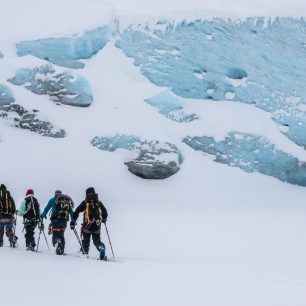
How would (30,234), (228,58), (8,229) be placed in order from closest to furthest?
(30,234) → (8,229) → (228,58)

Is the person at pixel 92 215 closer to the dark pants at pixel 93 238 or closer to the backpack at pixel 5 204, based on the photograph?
the dark pants at pixel 93 238

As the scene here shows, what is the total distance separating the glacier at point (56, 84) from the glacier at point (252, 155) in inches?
237

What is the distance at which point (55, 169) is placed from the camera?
22.5m

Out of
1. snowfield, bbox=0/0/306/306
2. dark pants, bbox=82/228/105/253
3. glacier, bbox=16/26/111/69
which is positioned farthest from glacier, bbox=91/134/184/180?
dark pants, bbox=82/228/105/253

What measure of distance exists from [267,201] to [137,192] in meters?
6.57

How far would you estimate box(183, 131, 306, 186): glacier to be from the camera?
87.7 ft

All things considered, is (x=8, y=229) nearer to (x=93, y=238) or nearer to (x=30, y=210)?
(x=30, y=210)

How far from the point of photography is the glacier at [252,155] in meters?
26.7

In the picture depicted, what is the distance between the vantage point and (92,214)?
10.4 meters

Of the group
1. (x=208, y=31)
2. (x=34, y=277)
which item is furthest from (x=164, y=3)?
(x=34, y=277)

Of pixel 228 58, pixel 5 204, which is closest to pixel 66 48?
pixel 228 58

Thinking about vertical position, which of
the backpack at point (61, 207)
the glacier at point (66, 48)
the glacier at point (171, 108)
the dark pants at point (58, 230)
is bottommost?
the glacier at point (171, 108)

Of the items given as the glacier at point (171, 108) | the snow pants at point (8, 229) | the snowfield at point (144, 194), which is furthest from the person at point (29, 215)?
the glacier at point (171, 108)

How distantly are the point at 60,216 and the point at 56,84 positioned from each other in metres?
15.6
